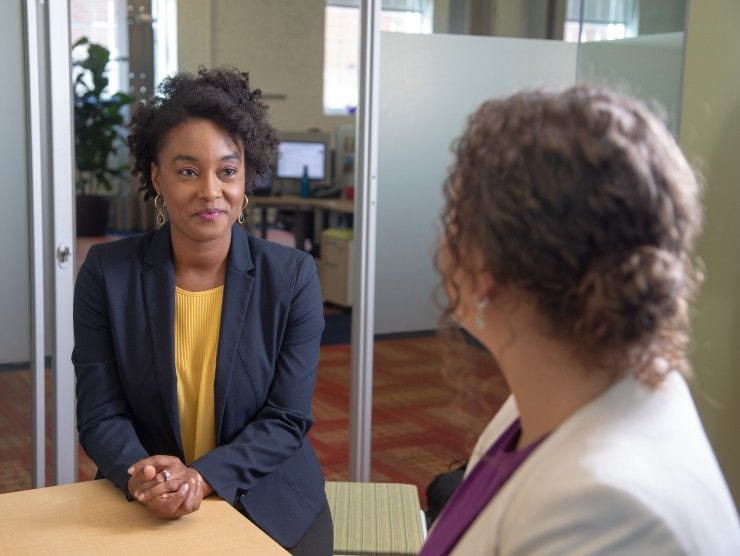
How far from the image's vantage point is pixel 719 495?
0.91 m

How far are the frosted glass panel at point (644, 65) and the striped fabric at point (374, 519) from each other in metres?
1.70

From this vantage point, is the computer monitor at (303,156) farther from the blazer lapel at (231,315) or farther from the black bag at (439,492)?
the blazer lapel at (231,315)

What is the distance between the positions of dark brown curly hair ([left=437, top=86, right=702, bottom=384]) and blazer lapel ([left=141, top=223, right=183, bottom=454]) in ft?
4.01

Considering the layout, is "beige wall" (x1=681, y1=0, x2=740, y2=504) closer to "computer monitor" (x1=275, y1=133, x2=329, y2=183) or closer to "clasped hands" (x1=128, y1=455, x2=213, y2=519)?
"computer monitor" (x1=275, y1=133, x2=329, y2=183)

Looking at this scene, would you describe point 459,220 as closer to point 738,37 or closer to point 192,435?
point 192,435

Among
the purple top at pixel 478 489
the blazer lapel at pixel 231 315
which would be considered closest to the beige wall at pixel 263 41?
the blazer lapel at pixel 231 315

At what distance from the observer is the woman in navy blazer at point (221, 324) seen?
2047 mm

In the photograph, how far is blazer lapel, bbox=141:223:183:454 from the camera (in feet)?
6.72

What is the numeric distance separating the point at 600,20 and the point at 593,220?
9.53ft

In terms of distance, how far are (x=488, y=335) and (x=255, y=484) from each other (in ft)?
3.70

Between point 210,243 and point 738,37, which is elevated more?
point 738,37

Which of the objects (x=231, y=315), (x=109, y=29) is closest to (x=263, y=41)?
(x=109, y=29)

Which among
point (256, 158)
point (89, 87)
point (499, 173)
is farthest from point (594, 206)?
point (89, 87)

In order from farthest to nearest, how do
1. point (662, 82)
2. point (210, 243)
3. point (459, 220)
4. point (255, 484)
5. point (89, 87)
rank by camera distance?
point (662, 82), point (89, 87), point (210, 243), point (255, 484), point (459, 220)
